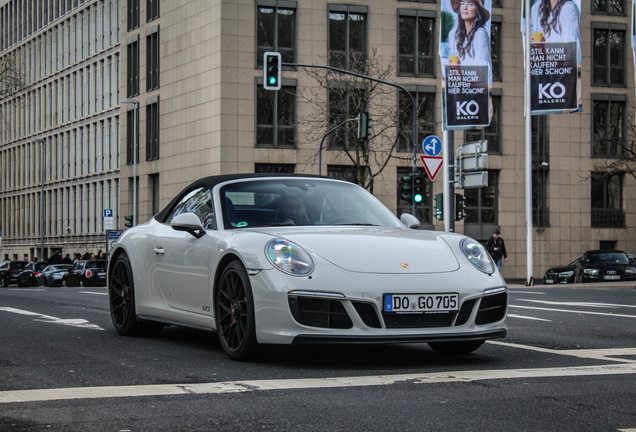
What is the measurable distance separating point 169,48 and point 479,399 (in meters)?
53.9

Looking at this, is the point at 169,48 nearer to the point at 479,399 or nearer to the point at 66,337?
the point at 66,337

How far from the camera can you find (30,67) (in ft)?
278

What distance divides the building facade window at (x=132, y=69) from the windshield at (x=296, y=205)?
2181 inches

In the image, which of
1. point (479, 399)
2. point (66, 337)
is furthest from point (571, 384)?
point (66, 337)

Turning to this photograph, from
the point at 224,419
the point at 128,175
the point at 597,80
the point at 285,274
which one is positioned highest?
the point at 597,80

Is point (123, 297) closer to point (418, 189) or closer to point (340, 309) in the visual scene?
point (340, 309)

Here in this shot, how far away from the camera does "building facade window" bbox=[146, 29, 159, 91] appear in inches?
2381

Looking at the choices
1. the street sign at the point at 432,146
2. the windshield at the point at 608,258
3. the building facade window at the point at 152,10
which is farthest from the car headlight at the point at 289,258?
the building facade window at the point at 152,10

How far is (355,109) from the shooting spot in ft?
151

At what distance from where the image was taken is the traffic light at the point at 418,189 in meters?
31.4

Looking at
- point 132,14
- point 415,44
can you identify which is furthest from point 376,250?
point 132,14

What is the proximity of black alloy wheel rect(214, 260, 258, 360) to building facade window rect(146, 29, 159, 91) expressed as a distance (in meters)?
53.0

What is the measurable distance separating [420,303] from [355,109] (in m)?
38.7

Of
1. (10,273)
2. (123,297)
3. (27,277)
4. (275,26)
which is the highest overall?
(275,26)
